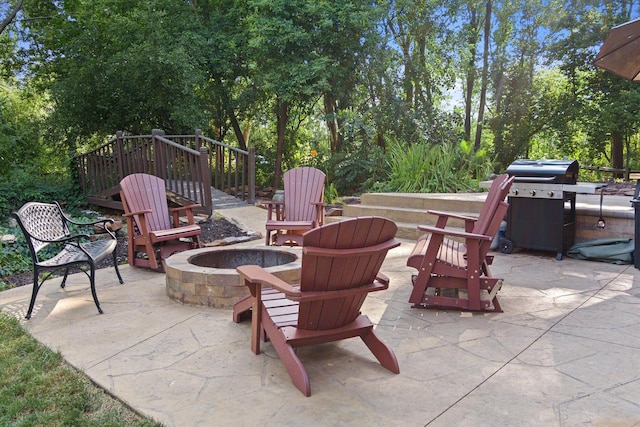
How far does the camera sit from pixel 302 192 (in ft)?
18.9

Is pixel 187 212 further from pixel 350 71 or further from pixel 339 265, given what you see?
pixel 350 71

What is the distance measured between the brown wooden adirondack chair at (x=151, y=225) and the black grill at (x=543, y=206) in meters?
3.39

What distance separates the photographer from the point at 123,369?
2527 mm

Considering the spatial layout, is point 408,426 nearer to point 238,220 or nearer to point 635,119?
point 238,220

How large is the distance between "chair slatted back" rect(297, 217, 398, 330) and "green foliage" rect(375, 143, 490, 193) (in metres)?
5.59

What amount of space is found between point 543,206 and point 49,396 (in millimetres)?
4611

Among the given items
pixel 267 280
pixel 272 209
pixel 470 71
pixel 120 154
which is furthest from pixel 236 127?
pixel 267 280

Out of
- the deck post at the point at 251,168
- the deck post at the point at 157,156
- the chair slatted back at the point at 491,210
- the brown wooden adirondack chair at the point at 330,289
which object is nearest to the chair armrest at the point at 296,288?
the brown wooden adirondack chair at the point at 330,289

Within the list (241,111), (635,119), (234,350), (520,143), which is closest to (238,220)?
(234,350)

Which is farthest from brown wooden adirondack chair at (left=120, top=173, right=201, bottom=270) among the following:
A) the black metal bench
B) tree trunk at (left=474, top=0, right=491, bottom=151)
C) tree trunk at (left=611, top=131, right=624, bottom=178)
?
tree trunk at (left=611, top=131, right=624, bottom=178)

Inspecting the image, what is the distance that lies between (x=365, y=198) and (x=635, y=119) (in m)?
6.71

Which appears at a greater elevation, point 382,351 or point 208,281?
point 208,281

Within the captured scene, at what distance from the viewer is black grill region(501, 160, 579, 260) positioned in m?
4.82

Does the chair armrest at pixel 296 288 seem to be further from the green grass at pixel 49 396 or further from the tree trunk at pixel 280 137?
the tree trunk at pixel 280 137
